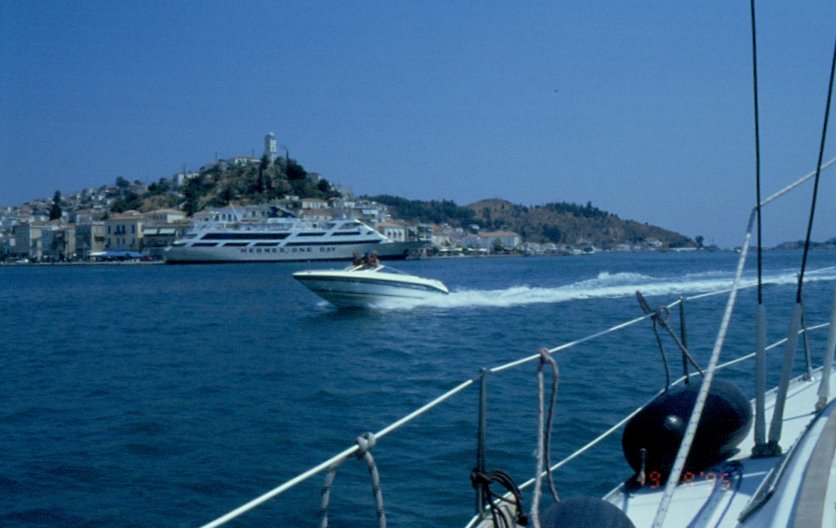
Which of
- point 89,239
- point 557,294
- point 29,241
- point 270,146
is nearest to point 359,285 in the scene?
point 557,294

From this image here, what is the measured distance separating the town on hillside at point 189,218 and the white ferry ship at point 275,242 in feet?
15.5

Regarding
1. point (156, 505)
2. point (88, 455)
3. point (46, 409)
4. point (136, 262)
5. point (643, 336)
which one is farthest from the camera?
point (136, 262)

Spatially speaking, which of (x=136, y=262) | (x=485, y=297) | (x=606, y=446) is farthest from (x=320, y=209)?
(x=606, y=446)

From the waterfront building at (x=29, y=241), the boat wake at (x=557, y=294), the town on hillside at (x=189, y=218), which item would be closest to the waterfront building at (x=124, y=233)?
the town on hillside at (x=189, y=218)

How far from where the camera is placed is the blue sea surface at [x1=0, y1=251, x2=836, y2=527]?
665 cm

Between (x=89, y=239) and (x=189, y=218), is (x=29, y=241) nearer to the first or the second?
(x=89, y=239)

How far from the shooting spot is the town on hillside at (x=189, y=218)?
105625mm

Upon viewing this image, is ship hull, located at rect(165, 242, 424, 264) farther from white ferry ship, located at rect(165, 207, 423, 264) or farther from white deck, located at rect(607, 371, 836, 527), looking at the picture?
white deck, located at rect(607, 371, 836, 527)

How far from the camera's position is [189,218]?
375ft

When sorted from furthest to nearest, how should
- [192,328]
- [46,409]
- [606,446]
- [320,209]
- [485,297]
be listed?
1. [320,209]
2. [485,297]
3. [192,328]
4. [46,409]
5. [606,446]

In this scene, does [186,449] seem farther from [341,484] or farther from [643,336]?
[643,336]

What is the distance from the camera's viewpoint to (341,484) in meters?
6.91

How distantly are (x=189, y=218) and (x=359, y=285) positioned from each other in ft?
318

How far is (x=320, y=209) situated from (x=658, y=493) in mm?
118064
